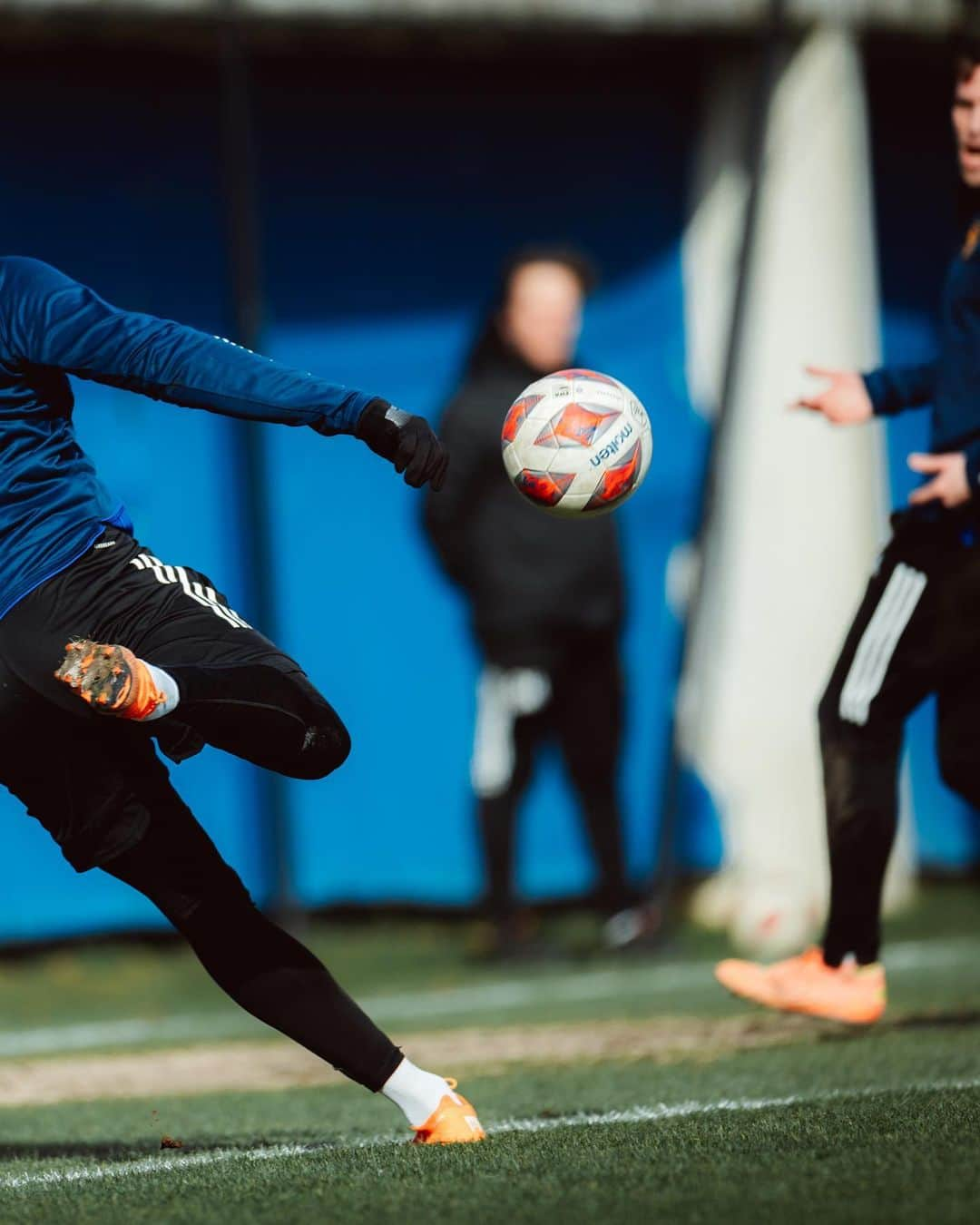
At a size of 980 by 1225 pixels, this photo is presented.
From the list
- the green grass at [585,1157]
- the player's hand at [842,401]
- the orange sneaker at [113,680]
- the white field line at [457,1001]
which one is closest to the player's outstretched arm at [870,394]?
the player's hand at [842,401]

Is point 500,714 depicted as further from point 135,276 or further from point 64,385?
point 64,385

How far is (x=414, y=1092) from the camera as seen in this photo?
421 cm

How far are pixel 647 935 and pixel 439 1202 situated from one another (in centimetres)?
493

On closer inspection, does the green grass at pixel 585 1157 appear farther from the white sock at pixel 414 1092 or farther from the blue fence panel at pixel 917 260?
the blue fence panel at pixel 917 260

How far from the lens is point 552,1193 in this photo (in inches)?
143

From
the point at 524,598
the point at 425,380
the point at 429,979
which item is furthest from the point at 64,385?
the point at 425,380

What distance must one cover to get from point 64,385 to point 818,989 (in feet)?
8.14

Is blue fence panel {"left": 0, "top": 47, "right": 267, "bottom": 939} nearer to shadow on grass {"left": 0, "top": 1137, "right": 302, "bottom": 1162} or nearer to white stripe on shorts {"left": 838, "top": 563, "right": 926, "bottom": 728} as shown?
shadow on grass {"left": 0, "top": 1137, "right": 302, "bottom": 1162}

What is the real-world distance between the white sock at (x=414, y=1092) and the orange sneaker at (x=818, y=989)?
126cm

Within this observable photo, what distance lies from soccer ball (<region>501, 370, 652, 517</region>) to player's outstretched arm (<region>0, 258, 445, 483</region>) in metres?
0.66

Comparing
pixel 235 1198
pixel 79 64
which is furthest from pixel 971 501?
pixel 79 64

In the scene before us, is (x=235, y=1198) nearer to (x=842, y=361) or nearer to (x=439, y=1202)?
(x=439, y=1202)

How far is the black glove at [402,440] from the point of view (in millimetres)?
3848

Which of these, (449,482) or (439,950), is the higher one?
(449,482)
